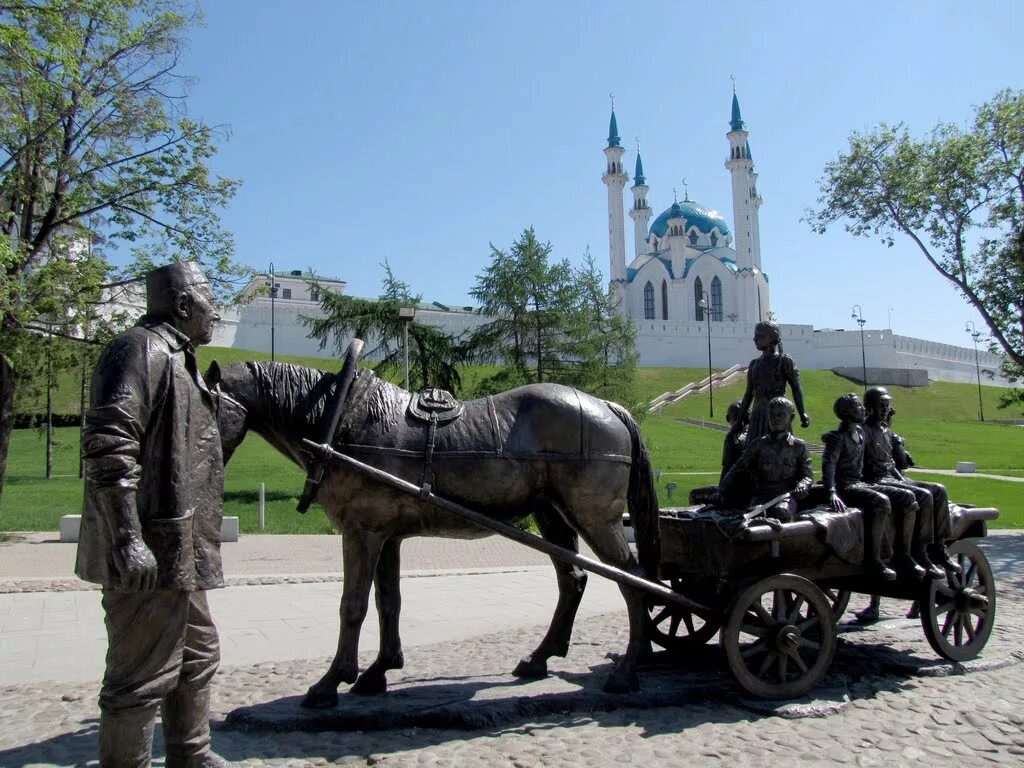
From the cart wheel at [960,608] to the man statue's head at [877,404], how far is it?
44.5 inches

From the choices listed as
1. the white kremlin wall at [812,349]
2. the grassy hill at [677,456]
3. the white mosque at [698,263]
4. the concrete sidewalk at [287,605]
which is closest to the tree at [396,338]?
the grassy hill at [677,456]

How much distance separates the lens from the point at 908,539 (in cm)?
599

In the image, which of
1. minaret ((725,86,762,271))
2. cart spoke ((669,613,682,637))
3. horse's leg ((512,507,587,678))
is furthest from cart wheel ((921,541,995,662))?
minaret ((725,86,762,271))

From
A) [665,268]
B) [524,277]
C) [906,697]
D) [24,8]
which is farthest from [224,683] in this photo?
[665,268]

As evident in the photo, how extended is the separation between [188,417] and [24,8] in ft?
41.7

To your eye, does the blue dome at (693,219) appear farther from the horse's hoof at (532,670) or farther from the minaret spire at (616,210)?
the horse's hoof at (532,670)

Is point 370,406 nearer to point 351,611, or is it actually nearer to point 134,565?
point 351,611

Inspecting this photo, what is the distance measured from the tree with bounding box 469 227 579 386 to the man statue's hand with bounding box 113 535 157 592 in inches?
677

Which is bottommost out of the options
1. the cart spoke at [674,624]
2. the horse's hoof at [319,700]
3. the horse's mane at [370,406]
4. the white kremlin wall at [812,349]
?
the horse's hoof at [319,700]

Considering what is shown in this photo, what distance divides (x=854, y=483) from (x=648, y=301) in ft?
293

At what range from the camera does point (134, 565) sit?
3.01 metres

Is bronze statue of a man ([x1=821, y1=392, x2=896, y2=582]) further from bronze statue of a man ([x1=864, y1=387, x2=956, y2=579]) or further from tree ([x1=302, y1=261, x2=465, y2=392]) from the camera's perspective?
tree ([x1=302, y1=261, x2=465, y2=392])

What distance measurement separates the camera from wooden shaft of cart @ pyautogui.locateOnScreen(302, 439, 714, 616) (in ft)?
15.4

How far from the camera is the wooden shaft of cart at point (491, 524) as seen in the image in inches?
185
